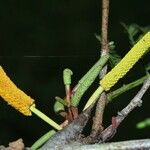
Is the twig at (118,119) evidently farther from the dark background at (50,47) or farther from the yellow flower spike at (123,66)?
the dark background at (50,47)

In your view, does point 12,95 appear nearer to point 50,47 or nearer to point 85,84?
point 85,84

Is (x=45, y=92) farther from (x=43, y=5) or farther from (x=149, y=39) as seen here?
(x=149, y=39)

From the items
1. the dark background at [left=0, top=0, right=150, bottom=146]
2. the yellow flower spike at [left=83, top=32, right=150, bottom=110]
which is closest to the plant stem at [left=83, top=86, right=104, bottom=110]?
the yellow flower spike at [left=83, top=32, right=150, bottom=110]

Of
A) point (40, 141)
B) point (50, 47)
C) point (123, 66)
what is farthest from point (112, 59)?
point (50, 47)

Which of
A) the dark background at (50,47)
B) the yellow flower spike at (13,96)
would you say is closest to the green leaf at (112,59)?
the yellow flower spike at (13,96)

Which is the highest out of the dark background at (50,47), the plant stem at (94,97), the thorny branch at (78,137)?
the dark background at (50,47)

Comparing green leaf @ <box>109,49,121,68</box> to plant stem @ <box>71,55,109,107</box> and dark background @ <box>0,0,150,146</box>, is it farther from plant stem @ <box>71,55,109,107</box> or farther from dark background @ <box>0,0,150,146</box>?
dark background @ <box>0,0,150,146</box>

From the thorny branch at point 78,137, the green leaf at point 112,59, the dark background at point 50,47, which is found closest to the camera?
the thorny branch at point 78,137

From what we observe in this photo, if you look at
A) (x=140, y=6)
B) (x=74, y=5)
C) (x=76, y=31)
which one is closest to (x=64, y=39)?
(x=76, y=31)
